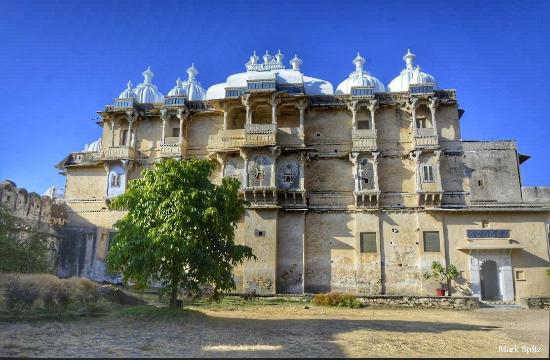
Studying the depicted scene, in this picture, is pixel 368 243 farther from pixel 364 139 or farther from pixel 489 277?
pixel 489 277

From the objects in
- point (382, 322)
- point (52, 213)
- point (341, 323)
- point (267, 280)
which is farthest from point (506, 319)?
point (52, 213)

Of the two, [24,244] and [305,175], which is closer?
[24,244]

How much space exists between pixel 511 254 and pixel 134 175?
2657 centimetres

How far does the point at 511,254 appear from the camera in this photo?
1097 inches

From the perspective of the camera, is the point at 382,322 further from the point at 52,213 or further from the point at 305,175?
the point at 52,213

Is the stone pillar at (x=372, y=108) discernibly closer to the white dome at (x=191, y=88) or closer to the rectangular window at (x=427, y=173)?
the rectangular window at (x=427, y=173)

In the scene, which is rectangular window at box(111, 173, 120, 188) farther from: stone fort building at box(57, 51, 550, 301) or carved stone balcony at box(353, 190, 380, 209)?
carved stone balcony at box(353, 190, 380, 209)

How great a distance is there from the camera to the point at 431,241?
94.2 ft

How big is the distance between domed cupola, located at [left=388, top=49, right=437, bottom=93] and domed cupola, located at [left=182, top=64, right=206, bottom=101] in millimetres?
15087

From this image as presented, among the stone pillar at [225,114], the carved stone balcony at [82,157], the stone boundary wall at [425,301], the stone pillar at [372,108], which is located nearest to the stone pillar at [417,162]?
the stone pillar at [372,108]

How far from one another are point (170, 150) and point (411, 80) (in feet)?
61.2

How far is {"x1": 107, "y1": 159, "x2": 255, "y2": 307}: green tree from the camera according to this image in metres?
15.8

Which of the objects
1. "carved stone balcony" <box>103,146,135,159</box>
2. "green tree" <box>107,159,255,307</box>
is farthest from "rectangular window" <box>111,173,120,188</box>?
"green tree" <box>107,159,255,307</box>

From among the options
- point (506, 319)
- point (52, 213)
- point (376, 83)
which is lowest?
point (506, 319)
